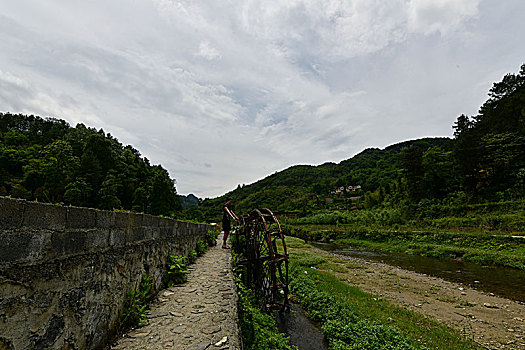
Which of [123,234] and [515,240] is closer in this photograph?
[123,234]

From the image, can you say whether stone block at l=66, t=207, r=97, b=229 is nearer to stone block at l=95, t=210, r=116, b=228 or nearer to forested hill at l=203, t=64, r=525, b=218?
stone block at l=95, t=210, r=116, b=228

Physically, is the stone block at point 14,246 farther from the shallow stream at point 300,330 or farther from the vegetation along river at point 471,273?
the vegetation along river at point 471,273

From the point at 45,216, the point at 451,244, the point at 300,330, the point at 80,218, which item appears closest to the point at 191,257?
the point at 300,330

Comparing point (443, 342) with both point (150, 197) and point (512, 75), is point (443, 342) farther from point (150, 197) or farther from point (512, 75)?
point (512, 75)

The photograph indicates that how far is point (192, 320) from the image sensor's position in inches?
139

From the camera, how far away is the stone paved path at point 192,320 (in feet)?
9.45

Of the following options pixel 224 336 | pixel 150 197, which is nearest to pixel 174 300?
pixel 224 336

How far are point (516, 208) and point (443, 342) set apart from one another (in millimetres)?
25129

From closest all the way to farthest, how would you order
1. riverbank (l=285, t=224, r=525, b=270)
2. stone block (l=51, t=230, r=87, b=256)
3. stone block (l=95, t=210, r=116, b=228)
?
stone block (l=51, t=230, r=87, b=256) < stone block (l=95, t=210, r=116, b=228) < riverbank (l=285, t=224, r=525, b=270)

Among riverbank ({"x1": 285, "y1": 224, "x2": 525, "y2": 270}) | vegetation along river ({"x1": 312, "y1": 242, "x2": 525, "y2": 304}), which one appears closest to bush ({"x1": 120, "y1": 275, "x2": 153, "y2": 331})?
vegetation along river ({"x1": 312, "y1": 242, "x2": 525, "y2": 304})

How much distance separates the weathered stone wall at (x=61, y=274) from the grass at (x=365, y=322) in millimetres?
5630

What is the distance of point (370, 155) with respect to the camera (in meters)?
111

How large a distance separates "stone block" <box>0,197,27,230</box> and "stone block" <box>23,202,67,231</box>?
0.05 meters

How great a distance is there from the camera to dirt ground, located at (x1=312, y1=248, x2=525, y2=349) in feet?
24.1
